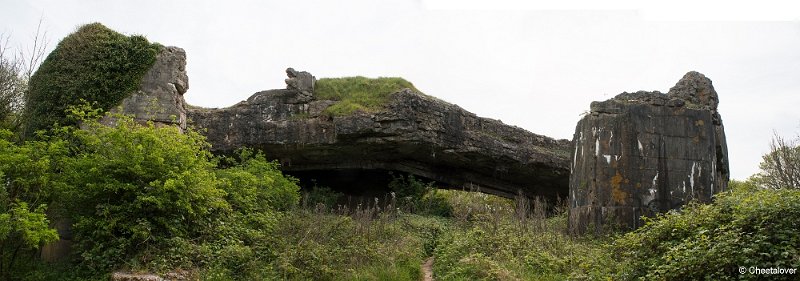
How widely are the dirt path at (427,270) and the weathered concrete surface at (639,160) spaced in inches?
108

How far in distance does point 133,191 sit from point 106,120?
12.1ft

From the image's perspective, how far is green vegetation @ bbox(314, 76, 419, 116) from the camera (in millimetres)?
16172

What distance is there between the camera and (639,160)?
40.2 feet

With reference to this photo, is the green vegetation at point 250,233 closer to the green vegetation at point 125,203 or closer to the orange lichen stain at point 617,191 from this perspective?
the green vegetation at point 125,203

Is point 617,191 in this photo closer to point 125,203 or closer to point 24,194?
point 125,203

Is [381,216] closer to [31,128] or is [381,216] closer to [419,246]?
[419,246]

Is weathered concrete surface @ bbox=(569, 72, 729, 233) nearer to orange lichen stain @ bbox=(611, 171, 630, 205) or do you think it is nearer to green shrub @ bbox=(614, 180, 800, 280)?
orange lichen stain @ bbox=(611, 171, 630, 205)

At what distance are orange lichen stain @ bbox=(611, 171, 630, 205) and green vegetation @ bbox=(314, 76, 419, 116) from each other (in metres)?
5.95

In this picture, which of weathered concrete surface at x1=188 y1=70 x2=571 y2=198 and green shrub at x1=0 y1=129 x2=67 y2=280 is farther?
weathered concrete surface at x1=188 y1=70 x2=571 y2=198

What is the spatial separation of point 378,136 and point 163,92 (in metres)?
4.84

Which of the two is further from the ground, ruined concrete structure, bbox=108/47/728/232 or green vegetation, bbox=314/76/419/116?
green vegetation, bbox=314/76/419/116

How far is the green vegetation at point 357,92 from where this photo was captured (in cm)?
1617

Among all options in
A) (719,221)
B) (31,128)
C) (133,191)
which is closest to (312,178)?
(31,128)

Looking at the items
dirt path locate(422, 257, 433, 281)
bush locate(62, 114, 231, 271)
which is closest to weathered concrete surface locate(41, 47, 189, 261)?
bush locate(62, 114, 231, 271)
